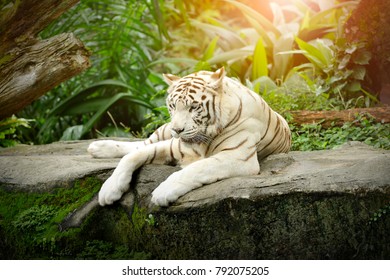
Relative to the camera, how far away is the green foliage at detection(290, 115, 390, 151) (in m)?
5.09

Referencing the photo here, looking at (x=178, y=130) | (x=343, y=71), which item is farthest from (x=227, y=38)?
(x=178, y=130)

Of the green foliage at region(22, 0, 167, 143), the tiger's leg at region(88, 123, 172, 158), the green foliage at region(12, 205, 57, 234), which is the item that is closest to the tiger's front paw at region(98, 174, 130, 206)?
the green foliage at region(12, 205, 57, 234)

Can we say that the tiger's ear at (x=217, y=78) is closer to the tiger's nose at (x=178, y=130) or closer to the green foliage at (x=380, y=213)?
the tiger's nose at (x=178, y=130)

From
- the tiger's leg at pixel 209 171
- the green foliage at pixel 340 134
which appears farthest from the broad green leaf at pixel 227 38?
the tiger's leg at pixel 209 171

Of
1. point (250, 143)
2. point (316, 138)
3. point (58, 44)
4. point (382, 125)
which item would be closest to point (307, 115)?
point (316, 138)

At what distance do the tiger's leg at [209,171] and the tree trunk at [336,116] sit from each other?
209 centimetres

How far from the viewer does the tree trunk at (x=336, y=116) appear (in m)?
5.38

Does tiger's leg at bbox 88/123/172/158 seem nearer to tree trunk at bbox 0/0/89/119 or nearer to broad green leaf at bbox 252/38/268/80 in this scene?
tree trunk at bbox 0/0/89/119

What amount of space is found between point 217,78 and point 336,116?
7.37ft

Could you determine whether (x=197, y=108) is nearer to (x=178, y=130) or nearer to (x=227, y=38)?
(x=178, y=130)

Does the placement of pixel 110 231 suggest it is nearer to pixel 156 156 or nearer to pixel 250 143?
pixel 156 156

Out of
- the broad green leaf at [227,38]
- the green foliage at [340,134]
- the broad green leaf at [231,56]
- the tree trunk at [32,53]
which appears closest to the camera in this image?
the tree trunk at [32,53]

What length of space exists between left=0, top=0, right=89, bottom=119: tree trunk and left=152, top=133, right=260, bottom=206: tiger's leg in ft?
5.15

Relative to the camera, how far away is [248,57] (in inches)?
308
